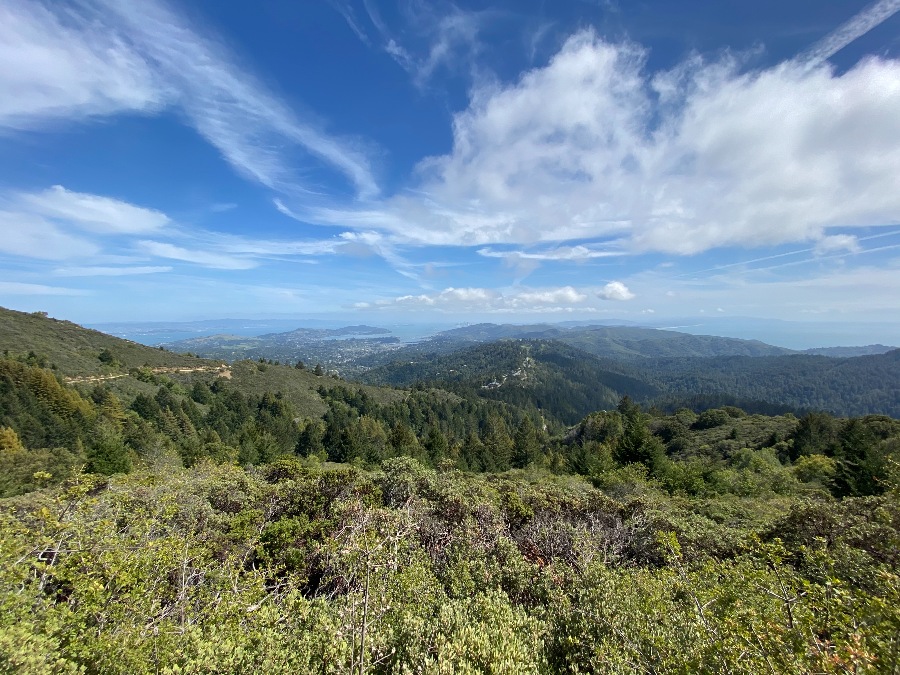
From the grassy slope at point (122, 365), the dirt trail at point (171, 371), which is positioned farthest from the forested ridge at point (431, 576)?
the grassy slope at point (122, 365)

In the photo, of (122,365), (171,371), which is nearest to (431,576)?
(122,365)

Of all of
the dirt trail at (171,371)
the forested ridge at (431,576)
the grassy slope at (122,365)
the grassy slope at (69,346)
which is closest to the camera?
the forested ridge at (431,576)

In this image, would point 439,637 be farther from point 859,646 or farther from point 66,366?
point 66,366

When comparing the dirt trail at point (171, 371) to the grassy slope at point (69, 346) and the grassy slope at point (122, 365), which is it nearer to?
the grassy slope at point (122, 365)

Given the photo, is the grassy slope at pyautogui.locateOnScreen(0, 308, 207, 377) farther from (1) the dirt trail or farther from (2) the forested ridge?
(2) the forested ridge

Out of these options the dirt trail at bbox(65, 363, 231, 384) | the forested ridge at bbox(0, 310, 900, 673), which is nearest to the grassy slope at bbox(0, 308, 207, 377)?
the dirt trail at bbox(65, 363, 231, 384)

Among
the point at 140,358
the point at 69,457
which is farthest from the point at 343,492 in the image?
the point at 140,358

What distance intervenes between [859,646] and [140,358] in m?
99.1

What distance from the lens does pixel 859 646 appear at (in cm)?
337

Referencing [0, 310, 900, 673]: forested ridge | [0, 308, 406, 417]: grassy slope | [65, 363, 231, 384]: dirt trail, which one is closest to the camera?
[0, 310, 900, 673]: forested ridge

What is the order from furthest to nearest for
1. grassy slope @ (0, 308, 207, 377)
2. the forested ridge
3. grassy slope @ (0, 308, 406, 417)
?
grassy slope @ (0, 308, 207, 377) → grassy slope @ (0, 308, 406, 417) → the forested ridge

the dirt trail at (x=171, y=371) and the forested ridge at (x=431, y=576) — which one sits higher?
the forested ridge at (x=431, y=576)

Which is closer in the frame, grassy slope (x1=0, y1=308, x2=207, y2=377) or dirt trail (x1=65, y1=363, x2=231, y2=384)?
dirt trail (x1=65, y1=363, x2=231, y2=384)

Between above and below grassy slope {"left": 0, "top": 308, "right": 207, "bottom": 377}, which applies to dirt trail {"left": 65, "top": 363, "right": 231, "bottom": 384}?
Answer: below
